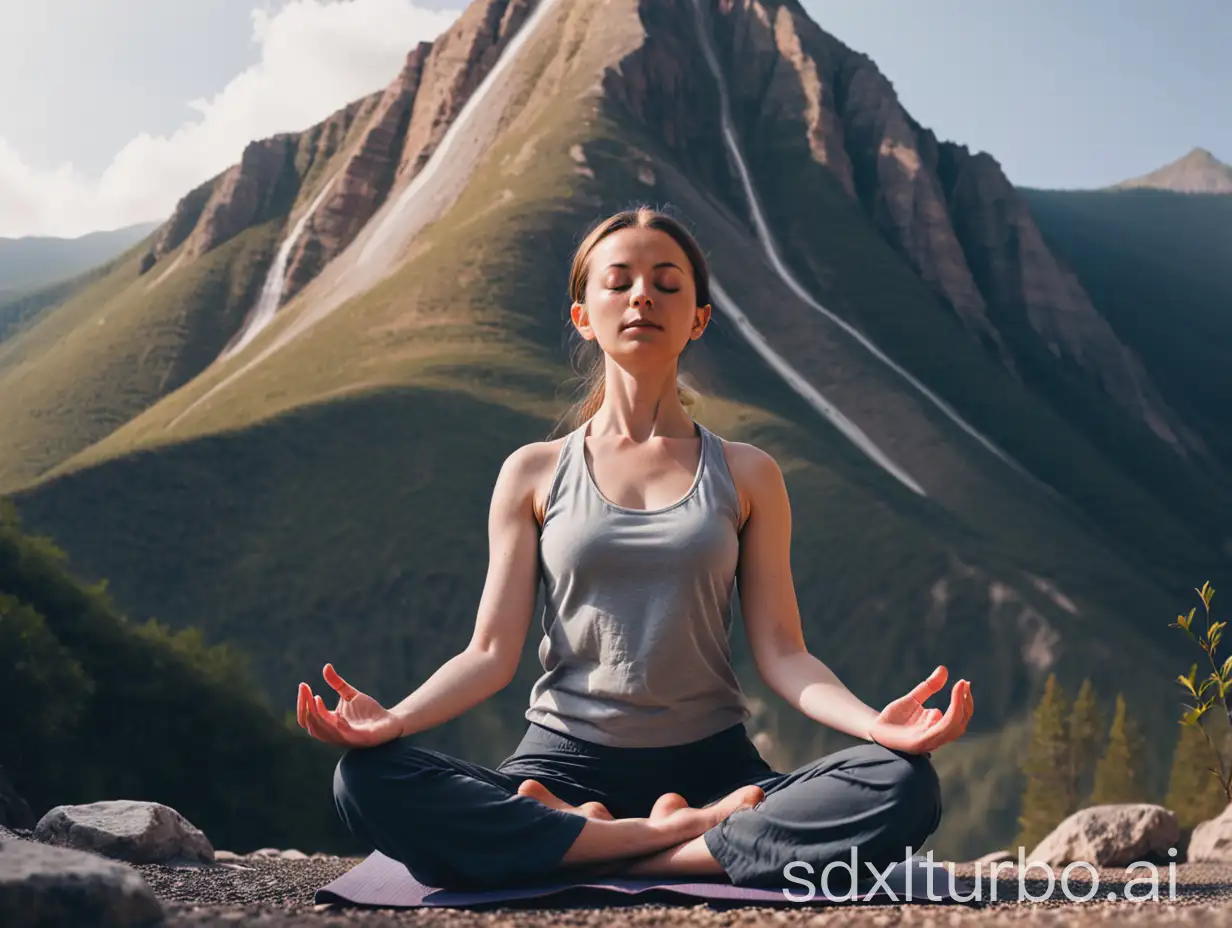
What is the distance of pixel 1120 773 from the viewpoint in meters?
31.1

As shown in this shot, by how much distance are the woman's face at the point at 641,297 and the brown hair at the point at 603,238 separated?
6 centimetres

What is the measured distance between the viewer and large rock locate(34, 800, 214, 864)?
19.8ft

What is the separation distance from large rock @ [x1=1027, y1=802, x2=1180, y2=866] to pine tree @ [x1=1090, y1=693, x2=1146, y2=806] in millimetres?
23451

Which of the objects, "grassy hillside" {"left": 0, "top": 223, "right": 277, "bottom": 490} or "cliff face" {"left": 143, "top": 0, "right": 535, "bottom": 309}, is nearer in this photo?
"grassy hillside" {"left": 0, "top": 223, "right": 277, "bottom": 490}

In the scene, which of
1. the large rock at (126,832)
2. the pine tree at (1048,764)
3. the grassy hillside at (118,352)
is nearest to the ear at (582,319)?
the large rock at (126,832)

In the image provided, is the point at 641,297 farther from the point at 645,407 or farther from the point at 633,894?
the point at 633,894

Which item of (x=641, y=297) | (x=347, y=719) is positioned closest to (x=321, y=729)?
(x=347, y=719)

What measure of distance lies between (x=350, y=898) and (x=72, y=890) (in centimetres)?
114

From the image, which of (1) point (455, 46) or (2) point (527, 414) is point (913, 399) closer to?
(2) point (527, 414)

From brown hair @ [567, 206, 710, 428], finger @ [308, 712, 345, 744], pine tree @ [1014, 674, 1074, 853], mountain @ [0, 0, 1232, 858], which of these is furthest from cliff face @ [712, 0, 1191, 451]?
finger @ [308, 712, 345, 744]

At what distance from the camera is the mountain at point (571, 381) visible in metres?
35.9

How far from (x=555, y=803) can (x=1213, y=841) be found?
224 inches

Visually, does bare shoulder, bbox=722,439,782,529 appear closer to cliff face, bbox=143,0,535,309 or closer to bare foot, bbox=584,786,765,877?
bare foot, bbox=584,786,765,877

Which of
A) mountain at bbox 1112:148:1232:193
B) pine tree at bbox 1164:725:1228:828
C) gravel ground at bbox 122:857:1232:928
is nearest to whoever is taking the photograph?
gravel ground at bbox 122:857:1232:928
